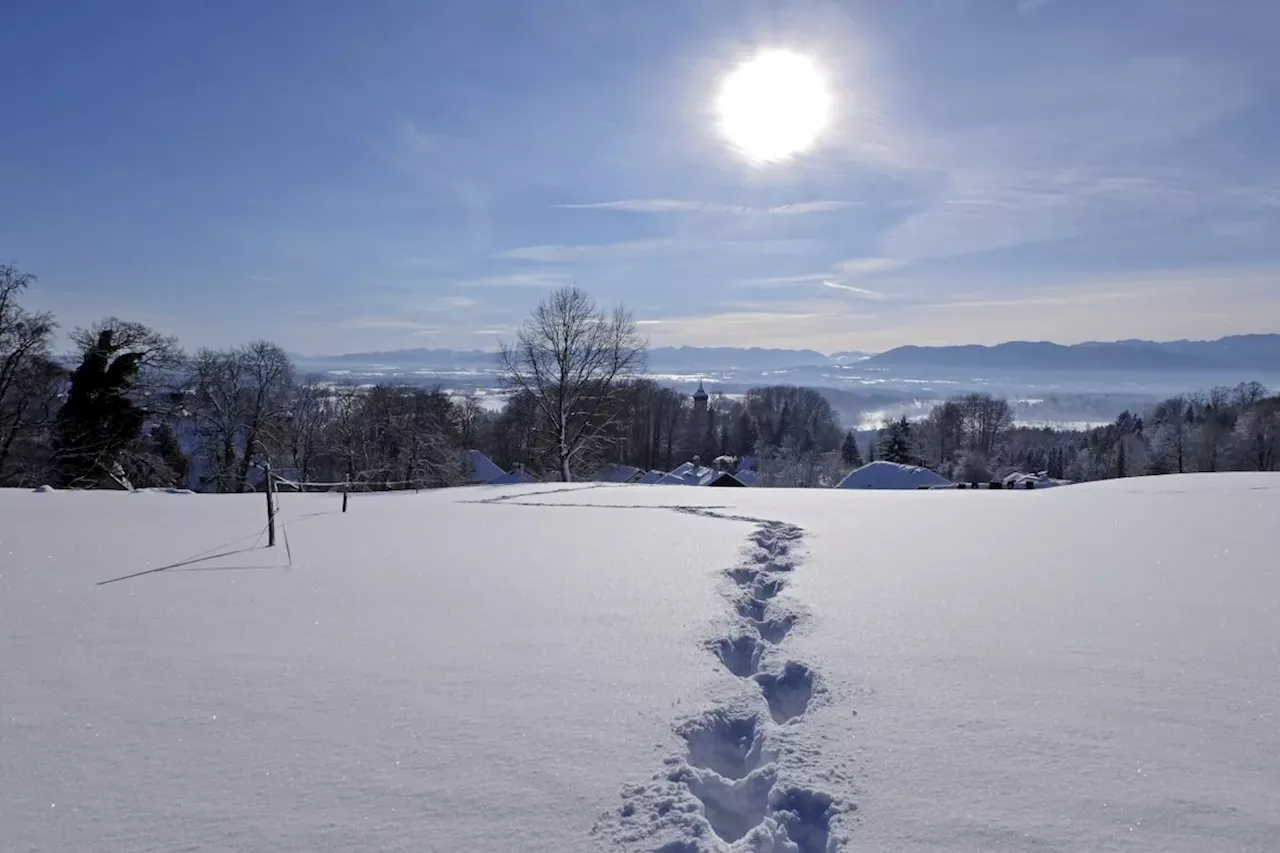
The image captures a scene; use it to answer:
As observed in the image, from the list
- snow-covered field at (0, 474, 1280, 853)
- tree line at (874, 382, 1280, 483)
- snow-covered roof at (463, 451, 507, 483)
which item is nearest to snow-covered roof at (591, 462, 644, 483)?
snow-covered roof at (463, 451, 507, 483)

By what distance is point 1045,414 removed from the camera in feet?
513

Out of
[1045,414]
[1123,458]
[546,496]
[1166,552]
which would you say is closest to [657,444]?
[1123,458]

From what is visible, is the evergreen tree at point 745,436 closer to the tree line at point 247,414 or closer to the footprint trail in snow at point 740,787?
the tree line at point 247,414

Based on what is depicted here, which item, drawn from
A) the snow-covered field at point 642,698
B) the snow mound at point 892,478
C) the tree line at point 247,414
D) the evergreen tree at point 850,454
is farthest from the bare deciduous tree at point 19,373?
the evergreen tree at point 850,454

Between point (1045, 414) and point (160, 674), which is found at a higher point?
point (1045, 414)

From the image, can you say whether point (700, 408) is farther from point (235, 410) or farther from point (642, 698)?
point (642, 698)

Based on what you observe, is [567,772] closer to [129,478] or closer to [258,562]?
[258,562]

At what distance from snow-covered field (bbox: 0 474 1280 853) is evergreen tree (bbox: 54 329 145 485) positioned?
21.4m

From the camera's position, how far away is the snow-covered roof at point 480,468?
43875 mm

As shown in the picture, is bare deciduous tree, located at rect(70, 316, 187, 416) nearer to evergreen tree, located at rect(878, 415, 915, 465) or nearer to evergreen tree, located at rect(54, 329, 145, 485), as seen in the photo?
evergreen tree, located at rect(54, 329, 145, 485)

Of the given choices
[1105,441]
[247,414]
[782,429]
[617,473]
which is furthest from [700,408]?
[247,414]

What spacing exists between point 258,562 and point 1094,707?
625 centimetres

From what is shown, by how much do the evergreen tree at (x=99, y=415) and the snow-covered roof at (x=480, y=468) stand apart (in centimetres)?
1993

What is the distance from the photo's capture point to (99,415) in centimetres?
2408
